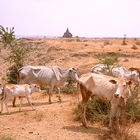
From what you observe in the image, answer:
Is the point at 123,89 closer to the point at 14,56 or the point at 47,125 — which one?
the point at 47,125

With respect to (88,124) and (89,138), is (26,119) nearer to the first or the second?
(88,124)

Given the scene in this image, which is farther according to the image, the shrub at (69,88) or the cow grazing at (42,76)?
the shrub at (69,88)

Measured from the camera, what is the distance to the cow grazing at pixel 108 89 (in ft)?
30.7

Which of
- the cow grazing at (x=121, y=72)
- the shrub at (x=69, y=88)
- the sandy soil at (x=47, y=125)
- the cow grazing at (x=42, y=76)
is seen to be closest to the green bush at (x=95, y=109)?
the sandy soil at (x=47, y=125)

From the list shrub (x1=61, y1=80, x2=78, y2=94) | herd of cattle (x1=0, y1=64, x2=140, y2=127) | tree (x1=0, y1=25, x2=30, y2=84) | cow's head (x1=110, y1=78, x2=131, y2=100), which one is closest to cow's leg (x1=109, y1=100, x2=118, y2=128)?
herd of cattle (x1=0, y1=64, x2=140, y2=127)

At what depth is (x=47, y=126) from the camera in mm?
10555

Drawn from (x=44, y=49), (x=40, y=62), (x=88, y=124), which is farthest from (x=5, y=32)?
(x=88, y=124)

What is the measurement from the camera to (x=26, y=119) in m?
11.6

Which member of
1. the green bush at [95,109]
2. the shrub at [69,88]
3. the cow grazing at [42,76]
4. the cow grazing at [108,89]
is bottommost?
the shrub at [69,88]

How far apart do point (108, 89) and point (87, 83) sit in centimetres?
71

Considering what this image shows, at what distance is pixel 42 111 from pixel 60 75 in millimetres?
3249

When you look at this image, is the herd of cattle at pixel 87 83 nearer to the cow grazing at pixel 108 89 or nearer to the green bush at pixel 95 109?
the cow grazing at pixel 108 89

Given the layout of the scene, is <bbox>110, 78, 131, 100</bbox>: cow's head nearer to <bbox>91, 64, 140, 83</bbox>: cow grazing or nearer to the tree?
<bbox>91, 64, 140, 83</bbox>: cow grazing

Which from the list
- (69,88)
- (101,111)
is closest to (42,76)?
(69,88)
